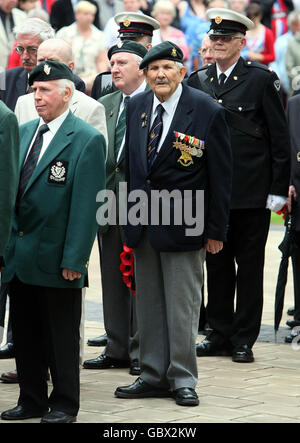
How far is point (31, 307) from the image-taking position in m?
5.89

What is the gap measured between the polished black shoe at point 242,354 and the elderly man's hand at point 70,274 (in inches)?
88.9

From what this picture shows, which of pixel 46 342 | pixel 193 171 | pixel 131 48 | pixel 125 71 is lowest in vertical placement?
pixel 46 342

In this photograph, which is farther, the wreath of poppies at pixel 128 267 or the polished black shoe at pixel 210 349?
the polished black shoe at pixel 210 349

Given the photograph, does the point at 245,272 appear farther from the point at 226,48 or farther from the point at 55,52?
the point at 55,52

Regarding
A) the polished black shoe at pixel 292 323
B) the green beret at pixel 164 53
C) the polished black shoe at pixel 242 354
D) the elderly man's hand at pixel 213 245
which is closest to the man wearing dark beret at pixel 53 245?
the green beret at pixel 164 53

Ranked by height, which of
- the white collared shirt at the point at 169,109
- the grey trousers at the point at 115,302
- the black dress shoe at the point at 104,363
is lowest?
the black dress shoe at the point at 104,363

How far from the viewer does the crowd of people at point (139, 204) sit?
574 centimetres

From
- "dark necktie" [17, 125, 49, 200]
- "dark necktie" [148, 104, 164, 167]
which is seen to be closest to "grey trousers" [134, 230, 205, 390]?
"dark necktie" [148, 104, 164, 167]

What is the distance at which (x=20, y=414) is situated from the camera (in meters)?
5.85

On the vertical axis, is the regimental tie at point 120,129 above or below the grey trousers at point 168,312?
above

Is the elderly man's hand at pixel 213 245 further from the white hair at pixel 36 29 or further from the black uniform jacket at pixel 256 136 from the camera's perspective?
the white hair at pixel 36 29

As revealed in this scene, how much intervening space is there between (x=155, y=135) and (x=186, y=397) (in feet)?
5.15

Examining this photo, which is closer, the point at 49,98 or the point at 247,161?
the point at 49,98

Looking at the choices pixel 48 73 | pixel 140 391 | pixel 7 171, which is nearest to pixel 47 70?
pixel 48 73
